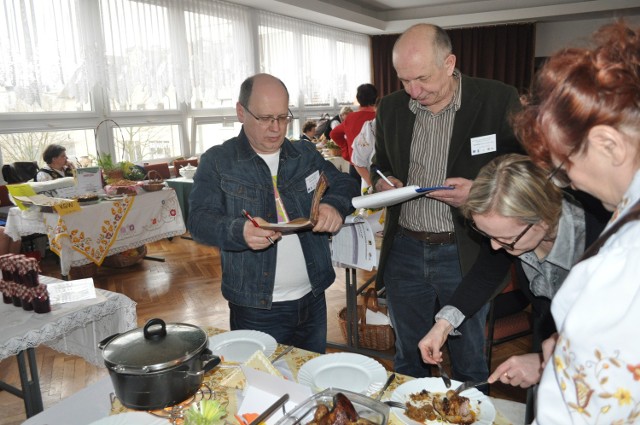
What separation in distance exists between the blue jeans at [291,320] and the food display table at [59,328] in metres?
0.56

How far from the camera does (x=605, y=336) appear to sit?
568 mm

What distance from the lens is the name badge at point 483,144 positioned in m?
1.84

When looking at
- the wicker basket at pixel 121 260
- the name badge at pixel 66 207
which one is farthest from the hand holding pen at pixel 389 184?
the wicker basket at pixel 121 260

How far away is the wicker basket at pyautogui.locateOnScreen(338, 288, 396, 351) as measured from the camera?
2.99 m

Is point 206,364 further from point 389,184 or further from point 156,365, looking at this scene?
point 389,184

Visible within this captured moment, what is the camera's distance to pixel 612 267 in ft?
1.89

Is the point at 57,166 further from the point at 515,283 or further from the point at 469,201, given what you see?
the point at 469,201

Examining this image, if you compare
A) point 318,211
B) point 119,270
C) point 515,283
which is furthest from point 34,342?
point 119,270

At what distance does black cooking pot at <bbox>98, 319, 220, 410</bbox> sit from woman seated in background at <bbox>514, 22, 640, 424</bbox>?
670 mm

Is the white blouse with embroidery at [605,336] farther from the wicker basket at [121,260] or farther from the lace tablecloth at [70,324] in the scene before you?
the wicker basket at [121,260]

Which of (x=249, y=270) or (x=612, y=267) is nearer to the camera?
(x=612, y=267)

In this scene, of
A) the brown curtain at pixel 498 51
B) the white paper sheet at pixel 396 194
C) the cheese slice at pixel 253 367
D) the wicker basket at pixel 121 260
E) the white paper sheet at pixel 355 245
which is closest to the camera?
the cheese slice at pixel 253 367

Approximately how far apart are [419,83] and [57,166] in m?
4.28

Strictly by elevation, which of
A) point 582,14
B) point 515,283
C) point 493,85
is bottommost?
point 515,283
